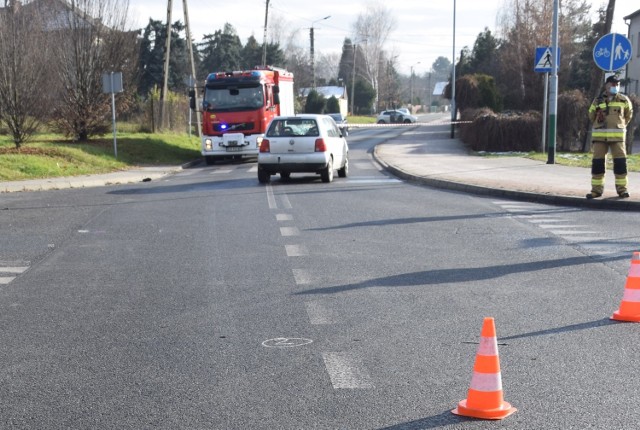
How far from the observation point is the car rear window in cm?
2050

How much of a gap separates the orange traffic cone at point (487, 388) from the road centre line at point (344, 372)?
0.75 meters

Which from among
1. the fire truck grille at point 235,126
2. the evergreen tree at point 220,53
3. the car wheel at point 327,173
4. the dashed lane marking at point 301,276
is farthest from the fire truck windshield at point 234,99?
the evergreen tree at point 220,53

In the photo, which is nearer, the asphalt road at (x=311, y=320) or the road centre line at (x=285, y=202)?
the asphalt road at (x=311, y=320)

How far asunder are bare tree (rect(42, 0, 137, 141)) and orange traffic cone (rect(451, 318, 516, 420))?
27.3 metres

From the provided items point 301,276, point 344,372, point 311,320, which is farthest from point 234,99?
point 344,372

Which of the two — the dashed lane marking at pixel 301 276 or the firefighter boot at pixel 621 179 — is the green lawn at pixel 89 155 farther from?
the dashed lane marking at pixel 301 276

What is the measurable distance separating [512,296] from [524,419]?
10.5ft

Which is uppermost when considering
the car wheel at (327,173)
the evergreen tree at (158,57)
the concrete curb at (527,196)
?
the evergreen tree at (158,57)

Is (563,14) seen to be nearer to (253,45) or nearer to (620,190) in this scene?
(620,190)

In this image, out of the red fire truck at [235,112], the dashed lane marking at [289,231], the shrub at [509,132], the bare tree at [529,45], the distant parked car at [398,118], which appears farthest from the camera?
the distant parked car at [398,118]

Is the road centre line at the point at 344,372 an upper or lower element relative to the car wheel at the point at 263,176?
lower

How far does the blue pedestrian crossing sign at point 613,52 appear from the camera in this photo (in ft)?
54.2

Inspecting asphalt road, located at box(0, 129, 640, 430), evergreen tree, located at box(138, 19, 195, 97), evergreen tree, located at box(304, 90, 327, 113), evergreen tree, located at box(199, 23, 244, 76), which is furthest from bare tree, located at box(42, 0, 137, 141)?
evergreen tree, located at box(199, 23, 244, 76)

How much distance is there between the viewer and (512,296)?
7.83m
